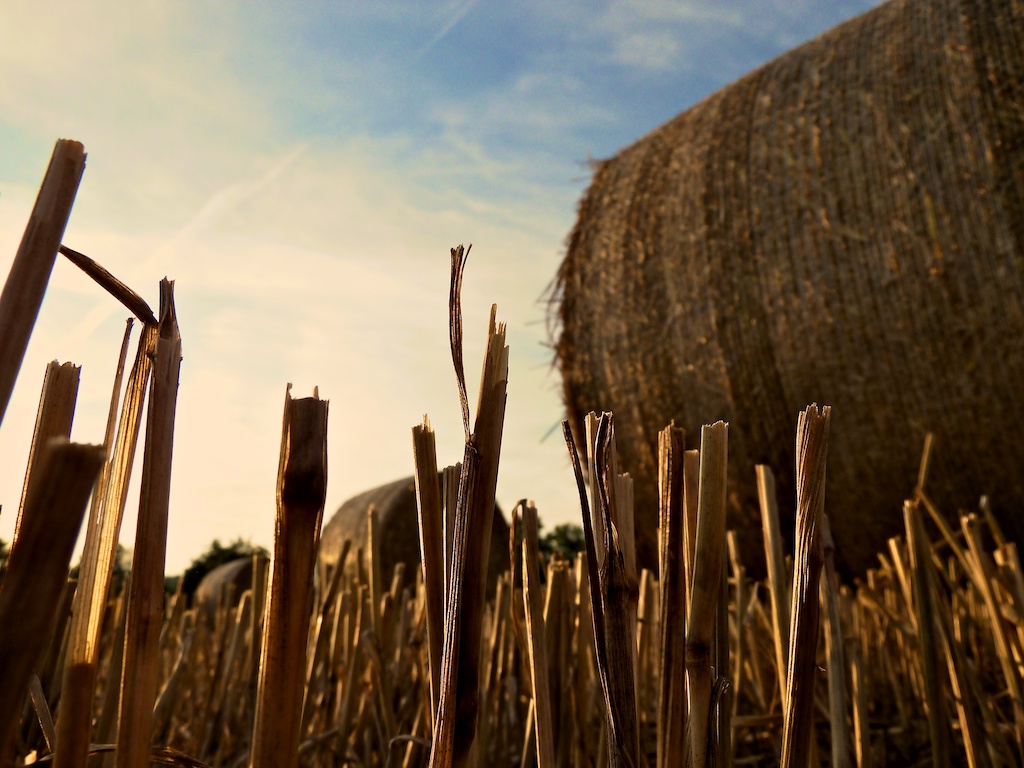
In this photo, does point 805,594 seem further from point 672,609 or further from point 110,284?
point 110,284

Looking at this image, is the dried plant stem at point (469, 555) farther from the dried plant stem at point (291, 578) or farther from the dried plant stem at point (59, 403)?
the dried plant stem at point (59, 403)

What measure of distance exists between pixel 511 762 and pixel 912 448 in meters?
1.55

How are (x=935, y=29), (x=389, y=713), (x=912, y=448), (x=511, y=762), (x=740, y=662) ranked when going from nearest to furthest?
(x=389, y=713), (x=511, y=762), (x=740, y=662), (x=912, y=448), (x=935, y=29)

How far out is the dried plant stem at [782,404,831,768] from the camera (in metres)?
0.48

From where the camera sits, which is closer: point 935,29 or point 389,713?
point 389,713

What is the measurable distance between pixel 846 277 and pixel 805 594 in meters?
2.03

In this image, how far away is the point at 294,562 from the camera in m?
0.42

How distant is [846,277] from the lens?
235cm

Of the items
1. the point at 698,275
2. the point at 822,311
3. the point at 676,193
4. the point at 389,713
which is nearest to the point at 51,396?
the point at 389,713

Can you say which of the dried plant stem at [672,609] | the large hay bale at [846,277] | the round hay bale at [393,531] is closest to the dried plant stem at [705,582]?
the dried plant stem at [672,609]

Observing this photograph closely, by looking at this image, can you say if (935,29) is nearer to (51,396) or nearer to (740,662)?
(740,662)

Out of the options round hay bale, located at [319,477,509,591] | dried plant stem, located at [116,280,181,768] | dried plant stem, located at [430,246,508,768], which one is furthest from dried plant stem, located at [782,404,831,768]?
round hay bale, located at [319,477,509,591]

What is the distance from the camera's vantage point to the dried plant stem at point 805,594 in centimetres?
48

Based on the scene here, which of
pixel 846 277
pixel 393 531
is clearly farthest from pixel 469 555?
pixel 393 531
